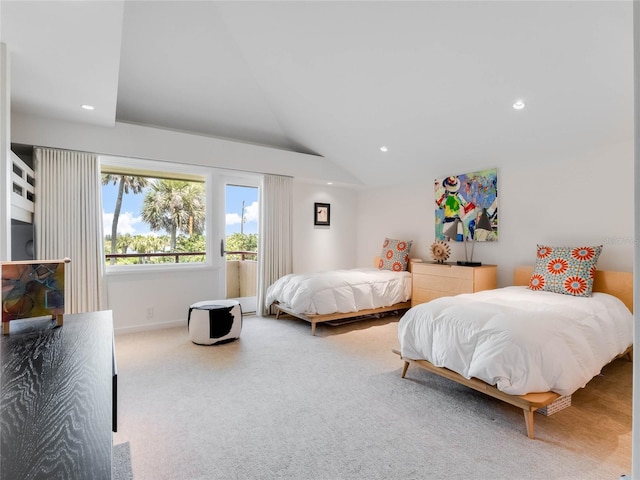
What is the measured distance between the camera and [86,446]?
674mm

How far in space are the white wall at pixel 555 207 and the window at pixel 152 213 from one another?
3.15 m

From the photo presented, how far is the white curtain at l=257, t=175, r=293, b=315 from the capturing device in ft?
15.7

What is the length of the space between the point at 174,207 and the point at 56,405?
378cm

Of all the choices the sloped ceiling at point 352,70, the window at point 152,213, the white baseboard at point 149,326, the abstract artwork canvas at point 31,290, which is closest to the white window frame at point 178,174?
the window at point 152,213

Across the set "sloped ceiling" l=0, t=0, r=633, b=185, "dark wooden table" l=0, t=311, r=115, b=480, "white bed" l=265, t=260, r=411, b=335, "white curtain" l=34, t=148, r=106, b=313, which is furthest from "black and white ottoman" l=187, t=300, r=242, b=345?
"sloped ceiling" l=0, t=0, r=633, b=185

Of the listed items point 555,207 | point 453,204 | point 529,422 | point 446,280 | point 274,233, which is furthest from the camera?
point 274,233

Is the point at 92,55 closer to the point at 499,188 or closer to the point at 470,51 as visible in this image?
the point at 470,51

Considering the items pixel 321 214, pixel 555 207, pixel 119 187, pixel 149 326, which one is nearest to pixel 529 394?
pixel 555 207

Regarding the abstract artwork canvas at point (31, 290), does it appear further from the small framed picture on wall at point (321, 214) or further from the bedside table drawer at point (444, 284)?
the small framed picture on wall at point (321, 214)

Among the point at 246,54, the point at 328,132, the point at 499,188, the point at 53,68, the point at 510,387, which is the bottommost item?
the point at 510,387

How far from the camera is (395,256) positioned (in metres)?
5.02

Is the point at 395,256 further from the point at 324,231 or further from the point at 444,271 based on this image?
the point at 324,231

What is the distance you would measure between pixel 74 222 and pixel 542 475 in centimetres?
427

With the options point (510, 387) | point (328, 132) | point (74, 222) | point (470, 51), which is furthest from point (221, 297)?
point (470, 51)
